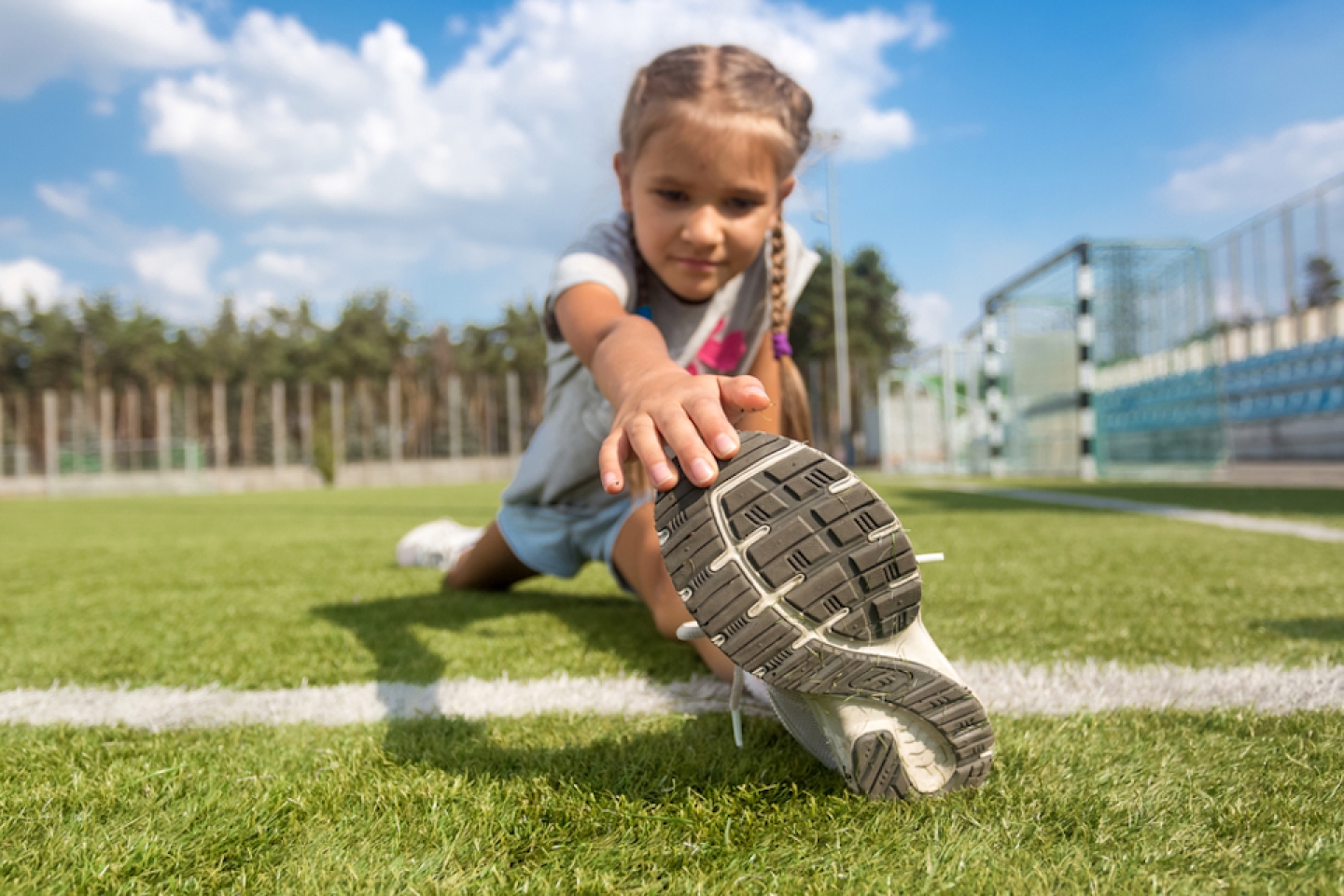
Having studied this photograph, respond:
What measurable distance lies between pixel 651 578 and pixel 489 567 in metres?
1.20

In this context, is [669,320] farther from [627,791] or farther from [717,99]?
[627,791]

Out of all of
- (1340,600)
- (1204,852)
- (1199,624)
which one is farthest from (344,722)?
(1340,600)

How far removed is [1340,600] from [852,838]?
2145 mm

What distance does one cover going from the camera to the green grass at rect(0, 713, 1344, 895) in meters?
0.87

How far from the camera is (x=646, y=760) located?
1.23m

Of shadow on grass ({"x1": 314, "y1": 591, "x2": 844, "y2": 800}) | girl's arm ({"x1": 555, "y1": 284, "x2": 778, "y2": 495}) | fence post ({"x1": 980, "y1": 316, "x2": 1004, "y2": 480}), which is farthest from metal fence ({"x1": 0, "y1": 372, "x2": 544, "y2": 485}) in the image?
girl's arm ({"x1": 555, "y1": 284, "x2": 778, "y2": 495})

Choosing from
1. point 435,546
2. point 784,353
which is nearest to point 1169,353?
point 435,546

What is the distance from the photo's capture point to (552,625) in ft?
8.03

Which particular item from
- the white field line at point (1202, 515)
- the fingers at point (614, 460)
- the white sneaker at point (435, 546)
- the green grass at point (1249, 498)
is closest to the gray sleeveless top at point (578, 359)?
the fingers at point (614, 460)

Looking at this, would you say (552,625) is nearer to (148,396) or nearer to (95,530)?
(95,530)

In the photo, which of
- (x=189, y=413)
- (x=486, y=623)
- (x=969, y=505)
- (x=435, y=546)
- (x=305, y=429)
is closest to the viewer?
(x=486, y=623)

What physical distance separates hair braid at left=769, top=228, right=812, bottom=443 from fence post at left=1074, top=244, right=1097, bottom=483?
11.5 m

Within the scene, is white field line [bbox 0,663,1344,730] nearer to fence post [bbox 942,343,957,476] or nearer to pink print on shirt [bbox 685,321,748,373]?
Answer: pink print on shirt [bbox 685,321,748,373]

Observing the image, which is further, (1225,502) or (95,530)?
(95,530)
